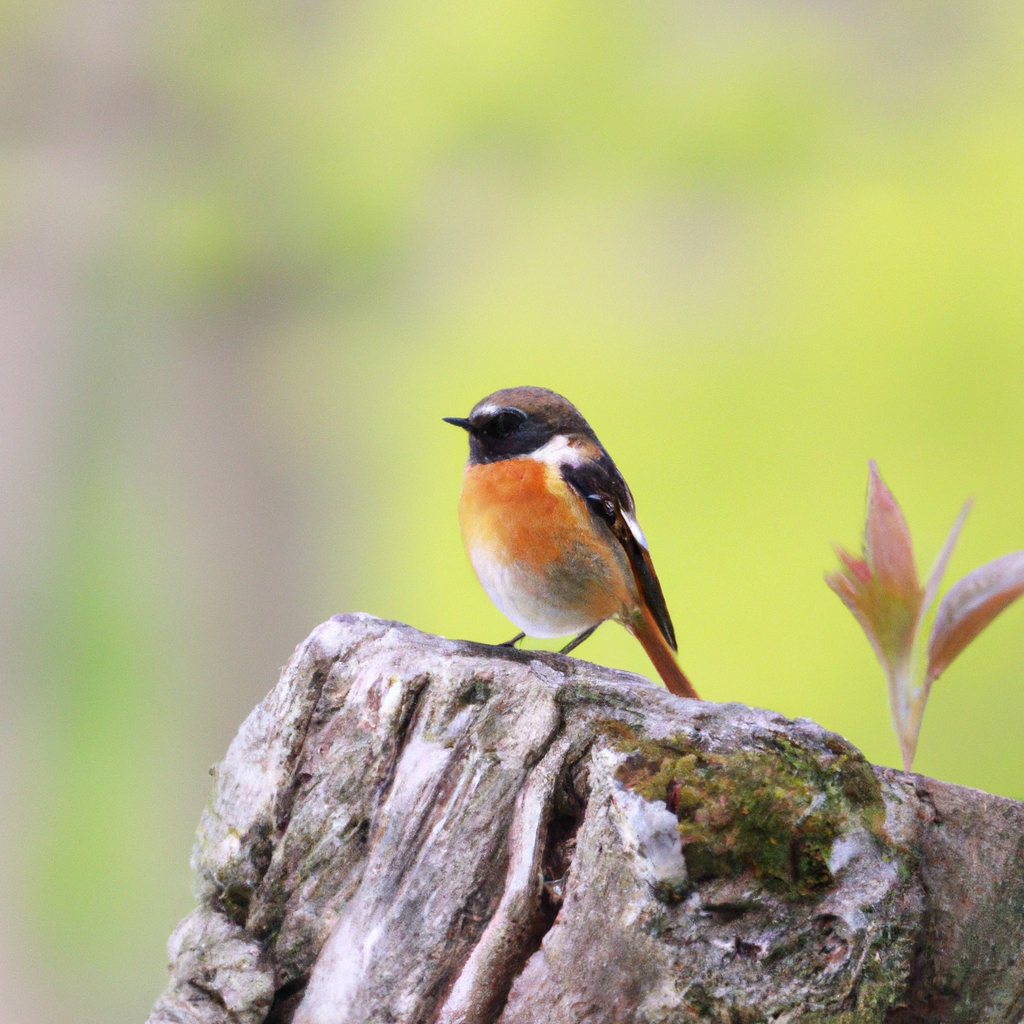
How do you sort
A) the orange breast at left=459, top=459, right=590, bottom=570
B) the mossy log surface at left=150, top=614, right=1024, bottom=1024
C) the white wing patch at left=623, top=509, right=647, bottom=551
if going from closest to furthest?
the mossy log surface at left=150, top=614, right=1024, bottom=1024 → the orange breast at left=459, top=459, right=590, bottom=570 → the white wing patch at left=623, top=509, right=647, bottom=551

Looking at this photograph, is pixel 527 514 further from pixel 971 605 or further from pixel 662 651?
pixel 971 605

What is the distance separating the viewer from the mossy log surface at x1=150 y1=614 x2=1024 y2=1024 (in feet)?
3.91

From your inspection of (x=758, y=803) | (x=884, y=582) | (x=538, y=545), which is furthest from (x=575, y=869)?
(x=884, y=582)

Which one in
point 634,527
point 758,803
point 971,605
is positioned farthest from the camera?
point 634,527

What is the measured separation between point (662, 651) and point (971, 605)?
56 centimetres

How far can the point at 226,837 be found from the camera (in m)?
1.54

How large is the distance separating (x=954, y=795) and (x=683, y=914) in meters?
0.41

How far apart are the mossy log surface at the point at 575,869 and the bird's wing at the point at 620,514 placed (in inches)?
17.3

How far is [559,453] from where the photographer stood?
6.26ft

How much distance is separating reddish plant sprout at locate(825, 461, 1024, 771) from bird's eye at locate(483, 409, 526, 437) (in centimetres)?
62

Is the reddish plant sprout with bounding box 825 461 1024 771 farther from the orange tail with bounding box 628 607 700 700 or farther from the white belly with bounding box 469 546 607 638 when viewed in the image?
the white belly with bounding box 469 546 607 638

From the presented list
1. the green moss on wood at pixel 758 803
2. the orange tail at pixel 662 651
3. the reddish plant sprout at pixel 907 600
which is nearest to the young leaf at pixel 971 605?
the reddish plant sprout at pixel 907 600

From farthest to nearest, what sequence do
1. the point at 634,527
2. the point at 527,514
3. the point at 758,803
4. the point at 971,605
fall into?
the point at 634,527
the point at 527,514
the point at 971,605
the point at 758,803

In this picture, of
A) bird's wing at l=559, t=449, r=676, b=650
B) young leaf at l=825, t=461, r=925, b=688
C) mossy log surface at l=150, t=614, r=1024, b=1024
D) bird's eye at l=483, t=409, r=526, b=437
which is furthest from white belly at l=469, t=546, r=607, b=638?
young leaf at l=825, t=461, r=925, b=688
